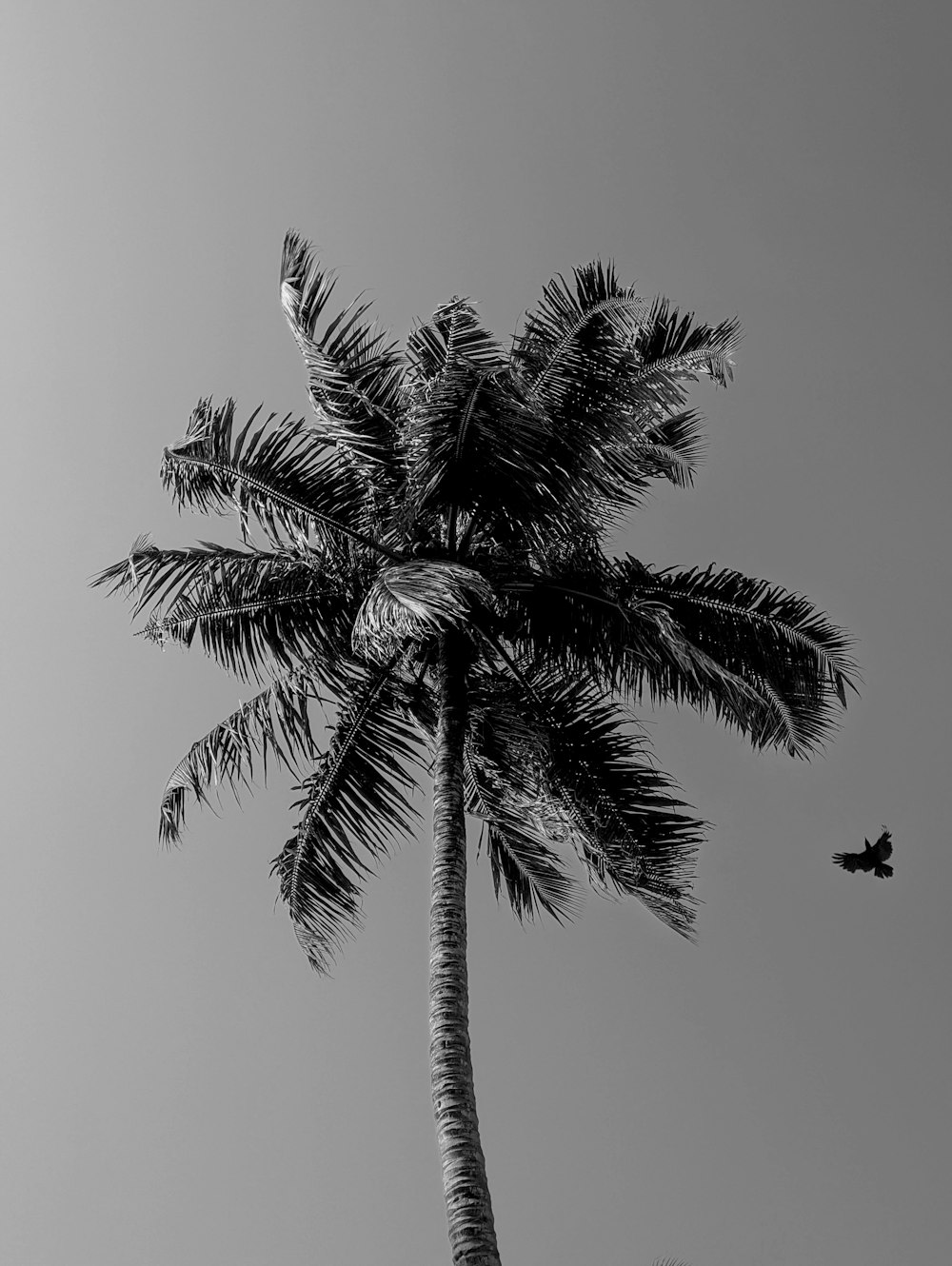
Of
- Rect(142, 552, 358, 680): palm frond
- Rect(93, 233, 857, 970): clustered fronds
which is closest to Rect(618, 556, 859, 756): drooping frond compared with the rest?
Rect(93, 233, 857, 970): clustered fronds

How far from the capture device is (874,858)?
14.1 meters

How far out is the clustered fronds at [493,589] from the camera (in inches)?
430

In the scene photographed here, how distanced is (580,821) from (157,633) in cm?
462

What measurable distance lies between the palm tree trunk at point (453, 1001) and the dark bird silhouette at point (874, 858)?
579 centimetres

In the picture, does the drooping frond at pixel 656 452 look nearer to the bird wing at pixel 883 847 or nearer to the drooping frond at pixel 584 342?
the drooping frond at pixel 584 342

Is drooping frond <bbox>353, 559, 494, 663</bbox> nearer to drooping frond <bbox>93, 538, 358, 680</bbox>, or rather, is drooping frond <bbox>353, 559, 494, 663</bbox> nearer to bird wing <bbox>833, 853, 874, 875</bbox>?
drooping frond <bbox>93, 538, 358, 680</bbox>

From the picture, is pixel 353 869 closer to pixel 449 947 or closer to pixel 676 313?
pixel 449 947

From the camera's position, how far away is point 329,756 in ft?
38.3

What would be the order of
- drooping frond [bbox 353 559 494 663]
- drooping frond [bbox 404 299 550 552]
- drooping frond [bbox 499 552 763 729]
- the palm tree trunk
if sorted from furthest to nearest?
drooping frond [bbox 499 552 763 729] < drooping frond [bbox 404 299 550 552] < drooping frond [bbox 353 559 494 663] < the palm tree trunk

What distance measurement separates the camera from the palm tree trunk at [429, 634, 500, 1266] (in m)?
8.09

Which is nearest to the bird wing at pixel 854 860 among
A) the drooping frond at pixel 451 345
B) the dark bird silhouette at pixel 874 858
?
the dark bird silhouette at pixel 874 858

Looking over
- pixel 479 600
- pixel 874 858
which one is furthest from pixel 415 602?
pixel 874 858

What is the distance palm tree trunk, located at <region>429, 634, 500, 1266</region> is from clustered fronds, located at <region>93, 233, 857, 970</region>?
88cm

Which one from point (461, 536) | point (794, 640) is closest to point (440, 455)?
point (461, 536)
